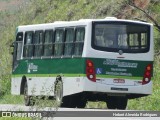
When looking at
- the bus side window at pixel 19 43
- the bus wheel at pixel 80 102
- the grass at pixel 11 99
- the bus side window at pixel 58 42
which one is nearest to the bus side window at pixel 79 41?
the bus side window at pixel 58 42

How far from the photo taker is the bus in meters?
27.4

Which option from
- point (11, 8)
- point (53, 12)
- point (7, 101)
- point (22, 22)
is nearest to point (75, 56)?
point (7, 101)

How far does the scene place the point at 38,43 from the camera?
31.6 meters

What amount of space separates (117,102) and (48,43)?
11.6 feet

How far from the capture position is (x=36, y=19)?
5828 cm

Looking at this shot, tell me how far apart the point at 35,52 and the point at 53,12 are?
75.9ft

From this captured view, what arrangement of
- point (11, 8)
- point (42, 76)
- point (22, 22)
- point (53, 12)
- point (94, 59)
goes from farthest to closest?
1. point (11, 8)
2. point (22, 22)
3. point (53, 12)
4. point (42, 76)
5. point (94, 59)

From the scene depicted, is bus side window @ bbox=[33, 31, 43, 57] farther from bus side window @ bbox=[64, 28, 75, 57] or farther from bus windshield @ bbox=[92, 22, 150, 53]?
bus windshield @ bbox=[92, 22, 150, 53]

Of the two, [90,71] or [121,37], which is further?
[121,37]

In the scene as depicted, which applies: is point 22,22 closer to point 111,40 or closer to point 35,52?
point 35,52

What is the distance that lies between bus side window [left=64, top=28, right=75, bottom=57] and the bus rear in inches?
52.0

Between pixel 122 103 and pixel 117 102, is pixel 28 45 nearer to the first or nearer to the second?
pixel 117 102

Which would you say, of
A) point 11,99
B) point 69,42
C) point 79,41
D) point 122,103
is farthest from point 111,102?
point 11,99

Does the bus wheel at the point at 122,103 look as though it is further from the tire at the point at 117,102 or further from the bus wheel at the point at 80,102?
the bus wheel at the point at 80,102
